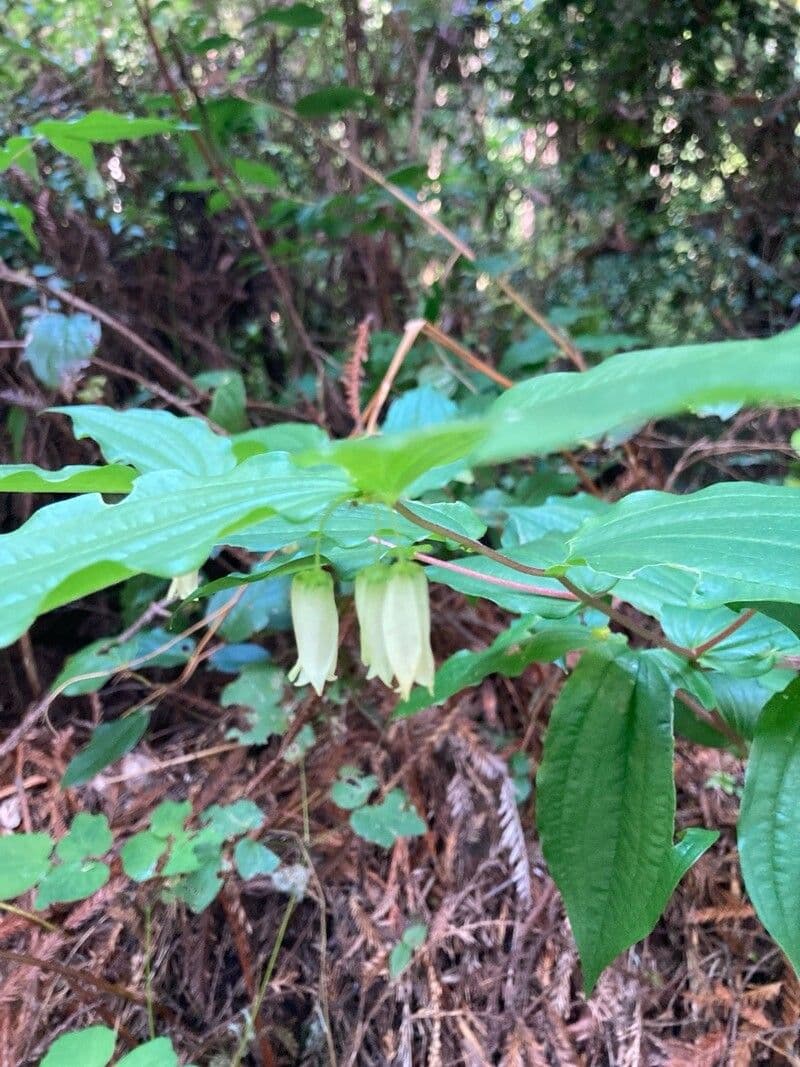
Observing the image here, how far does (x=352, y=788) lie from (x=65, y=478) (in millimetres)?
1108

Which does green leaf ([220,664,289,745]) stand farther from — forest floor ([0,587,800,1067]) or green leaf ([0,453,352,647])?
green leaf ([0,453,352,647])

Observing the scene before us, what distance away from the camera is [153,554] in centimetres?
50

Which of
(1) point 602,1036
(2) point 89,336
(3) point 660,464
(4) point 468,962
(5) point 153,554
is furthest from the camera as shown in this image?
(3) point 660,464

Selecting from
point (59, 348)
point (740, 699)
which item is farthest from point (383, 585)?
point (59, 348)

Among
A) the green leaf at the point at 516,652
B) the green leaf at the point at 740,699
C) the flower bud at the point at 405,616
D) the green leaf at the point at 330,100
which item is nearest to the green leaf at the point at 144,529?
the flower bud at the point at 405,616

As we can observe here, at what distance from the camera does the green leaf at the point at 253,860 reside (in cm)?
141

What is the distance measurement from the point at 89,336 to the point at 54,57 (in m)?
1.50

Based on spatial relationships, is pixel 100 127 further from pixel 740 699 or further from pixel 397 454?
pixel 740 699

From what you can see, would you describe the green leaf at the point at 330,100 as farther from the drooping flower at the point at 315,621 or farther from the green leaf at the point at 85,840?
the green leaf at the point at 85,840

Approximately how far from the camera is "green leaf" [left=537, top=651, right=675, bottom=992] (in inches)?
33.4

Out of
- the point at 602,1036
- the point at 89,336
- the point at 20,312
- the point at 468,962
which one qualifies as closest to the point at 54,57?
the point at 20,312

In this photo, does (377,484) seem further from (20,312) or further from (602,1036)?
(20,312)

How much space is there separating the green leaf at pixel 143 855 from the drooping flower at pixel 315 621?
769mm

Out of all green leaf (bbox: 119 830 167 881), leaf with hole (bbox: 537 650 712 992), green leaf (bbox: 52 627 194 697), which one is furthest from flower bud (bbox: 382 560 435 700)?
green leaf (bbox: 52 627 194 697)
